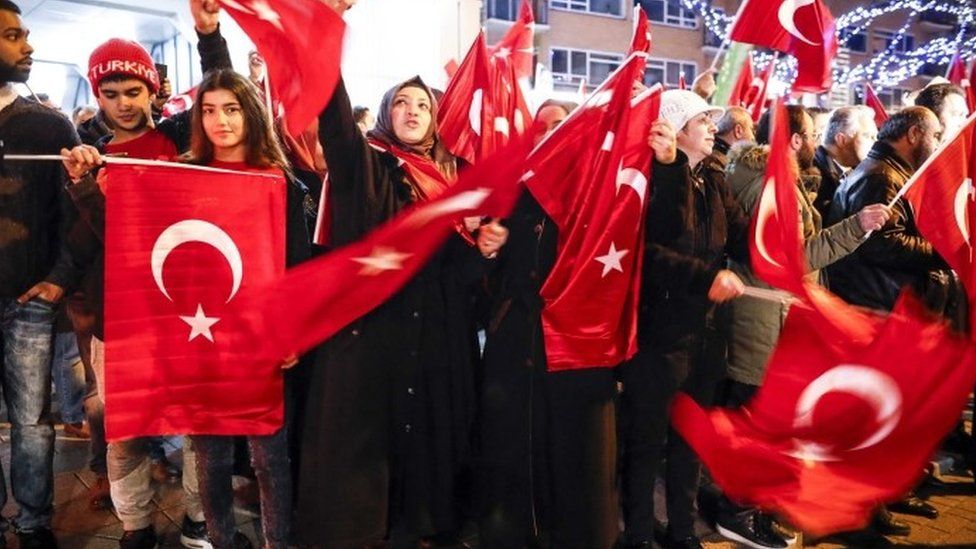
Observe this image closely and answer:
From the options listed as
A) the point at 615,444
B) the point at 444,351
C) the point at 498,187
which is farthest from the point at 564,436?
the point at 498,187

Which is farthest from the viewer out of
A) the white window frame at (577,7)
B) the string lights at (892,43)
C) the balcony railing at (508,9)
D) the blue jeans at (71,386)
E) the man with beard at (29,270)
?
the white window frame at (577,7)

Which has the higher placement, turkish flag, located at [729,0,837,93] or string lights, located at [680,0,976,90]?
string lights, located at [680,0,976,90]

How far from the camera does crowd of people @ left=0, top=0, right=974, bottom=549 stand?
323 cm

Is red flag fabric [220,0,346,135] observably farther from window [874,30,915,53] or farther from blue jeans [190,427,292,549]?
window [874,30,915,53]

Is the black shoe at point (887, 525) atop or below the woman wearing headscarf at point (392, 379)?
below

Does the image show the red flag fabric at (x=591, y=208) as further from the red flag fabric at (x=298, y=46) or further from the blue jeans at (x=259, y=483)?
the blue jeans at (x=259, y=483)

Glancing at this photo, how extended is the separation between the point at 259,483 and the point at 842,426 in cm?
244

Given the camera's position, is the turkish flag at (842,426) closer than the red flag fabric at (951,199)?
Yes

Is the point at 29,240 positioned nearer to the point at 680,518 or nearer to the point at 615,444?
the point at 615,444

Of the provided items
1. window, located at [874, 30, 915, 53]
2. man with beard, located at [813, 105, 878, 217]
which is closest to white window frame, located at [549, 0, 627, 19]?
window, located at [874, 30, 915, 53]

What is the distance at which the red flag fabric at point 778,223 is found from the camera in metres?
3.41

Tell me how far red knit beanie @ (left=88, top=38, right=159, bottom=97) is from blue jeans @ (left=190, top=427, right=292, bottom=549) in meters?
1.73

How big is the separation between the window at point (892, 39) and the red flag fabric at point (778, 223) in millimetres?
40191

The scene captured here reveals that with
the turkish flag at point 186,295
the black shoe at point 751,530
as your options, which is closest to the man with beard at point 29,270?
the turkish flag at point 186,295
